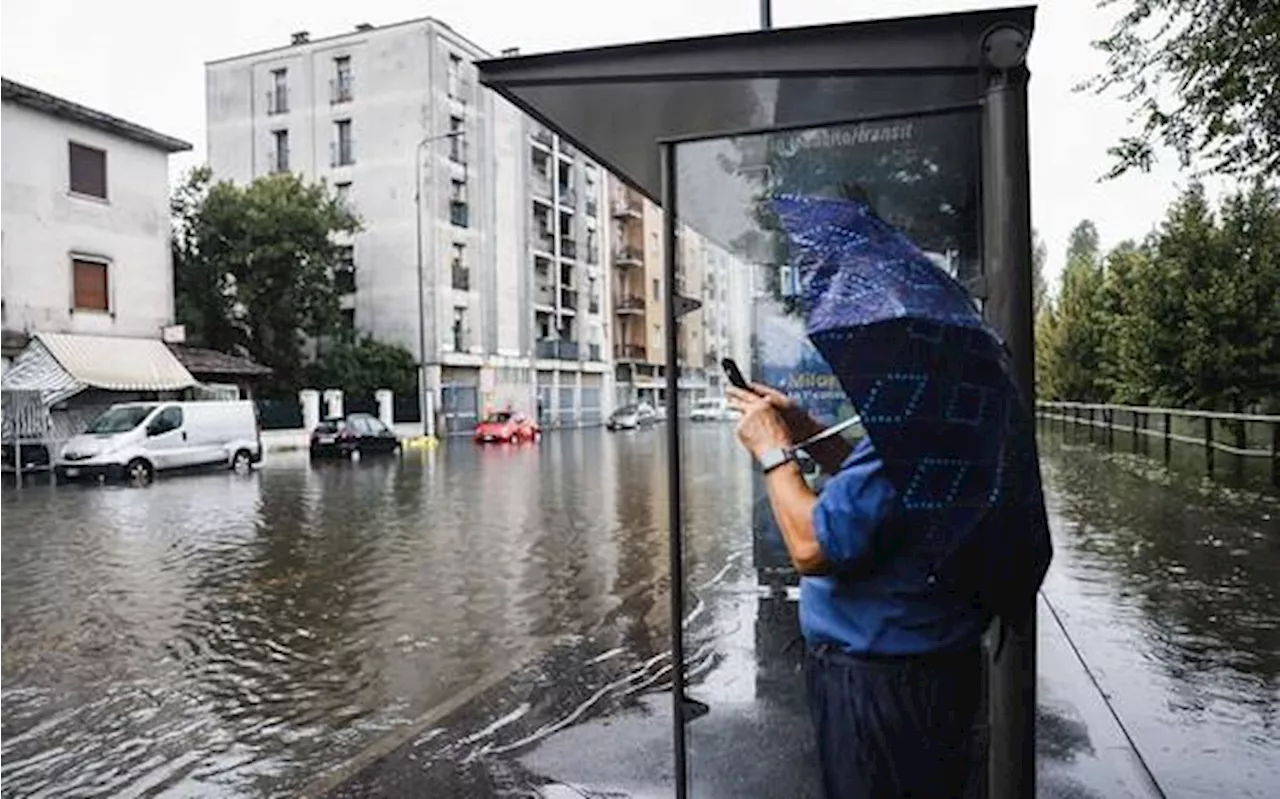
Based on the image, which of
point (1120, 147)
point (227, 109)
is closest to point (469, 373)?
point (227, 109)

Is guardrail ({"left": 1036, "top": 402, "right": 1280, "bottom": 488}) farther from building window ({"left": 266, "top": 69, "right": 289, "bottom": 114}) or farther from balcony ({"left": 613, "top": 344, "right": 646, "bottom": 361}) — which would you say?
balcony ({"left": 613, "top": 344, "right": 646, "bottom": 361})

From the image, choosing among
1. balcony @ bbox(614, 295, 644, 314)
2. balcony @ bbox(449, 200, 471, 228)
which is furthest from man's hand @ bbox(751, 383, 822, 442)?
balcony @ bbox(614, 295, 644, 314)

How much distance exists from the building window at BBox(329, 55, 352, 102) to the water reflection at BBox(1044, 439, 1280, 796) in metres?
41.1

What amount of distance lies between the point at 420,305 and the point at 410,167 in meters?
6.60

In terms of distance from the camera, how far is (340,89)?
158ft

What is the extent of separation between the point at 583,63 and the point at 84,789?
146 inches

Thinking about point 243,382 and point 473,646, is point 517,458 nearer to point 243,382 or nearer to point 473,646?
point 243,382

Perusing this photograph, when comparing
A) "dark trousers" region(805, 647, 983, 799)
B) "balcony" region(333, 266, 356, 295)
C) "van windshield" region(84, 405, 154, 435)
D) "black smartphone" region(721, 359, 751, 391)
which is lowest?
"dark trousers" region(805, 647, 983, 799)

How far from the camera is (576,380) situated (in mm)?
60156

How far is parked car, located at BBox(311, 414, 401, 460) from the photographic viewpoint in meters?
31.8

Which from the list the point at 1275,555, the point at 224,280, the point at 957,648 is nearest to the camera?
the point at 957,648

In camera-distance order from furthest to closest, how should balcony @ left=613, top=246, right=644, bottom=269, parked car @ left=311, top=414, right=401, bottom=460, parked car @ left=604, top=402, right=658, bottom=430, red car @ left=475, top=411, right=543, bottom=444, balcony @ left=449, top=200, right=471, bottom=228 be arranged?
1. balcony @ left=613, top=246, right=644, bottom=269
2. parked car @ left=604, top=402, right=658, bottom=430
3. balcony @ left=449, top=200, right=471, bottom=228
4. red car @ left=475, top=411, right=543, bottom=444
5. parked car @ left=311, top=414, right=401, bottom=460

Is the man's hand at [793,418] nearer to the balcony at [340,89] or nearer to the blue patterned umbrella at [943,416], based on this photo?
the blue patterned umbrella at [943,416]

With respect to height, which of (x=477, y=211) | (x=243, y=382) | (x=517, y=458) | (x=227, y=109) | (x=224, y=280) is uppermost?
(x=227, y=109)
